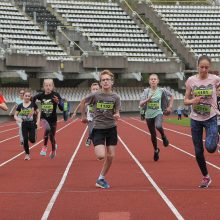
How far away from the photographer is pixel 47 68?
46.8 meters

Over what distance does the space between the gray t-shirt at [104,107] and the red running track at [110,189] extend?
973 mm

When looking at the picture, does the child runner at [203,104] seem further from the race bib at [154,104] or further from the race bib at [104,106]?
the race bib at [154,104]

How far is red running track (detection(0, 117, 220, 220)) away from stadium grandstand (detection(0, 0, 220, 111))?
1231 inches

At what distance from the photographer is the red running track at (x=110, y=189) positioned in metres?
7.44

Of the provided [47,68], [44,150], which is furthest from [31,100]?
[47,68]

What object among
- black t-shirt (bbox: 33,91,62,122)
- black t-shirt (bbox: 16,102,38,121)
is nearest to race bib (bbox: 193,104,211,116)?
black t-shirt (bbox: 33,91,62,122)

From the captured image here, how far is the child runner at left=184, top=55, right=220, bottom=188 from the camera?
909cm

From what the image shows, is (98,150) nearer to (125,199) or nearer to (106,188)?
(106,188)

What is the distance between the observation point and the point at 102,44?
5238 centimetres

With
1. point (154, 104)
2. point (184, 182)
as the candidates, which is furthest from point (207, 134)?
point (154, 104)

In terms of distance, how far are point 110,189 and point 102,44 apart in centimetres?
4338

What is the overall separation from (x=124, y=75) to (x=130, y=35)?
5.25m

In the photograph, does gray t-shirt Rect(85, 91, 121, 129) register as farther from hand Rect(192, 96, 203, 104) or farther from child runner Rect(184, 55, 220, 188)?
hand Rect(192, 96, 203, 104)

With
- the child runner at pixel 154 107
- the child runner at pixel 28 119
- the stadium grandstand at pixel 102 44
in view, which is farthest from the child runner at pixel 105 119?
the stadium grandstand at pixel 102 44
